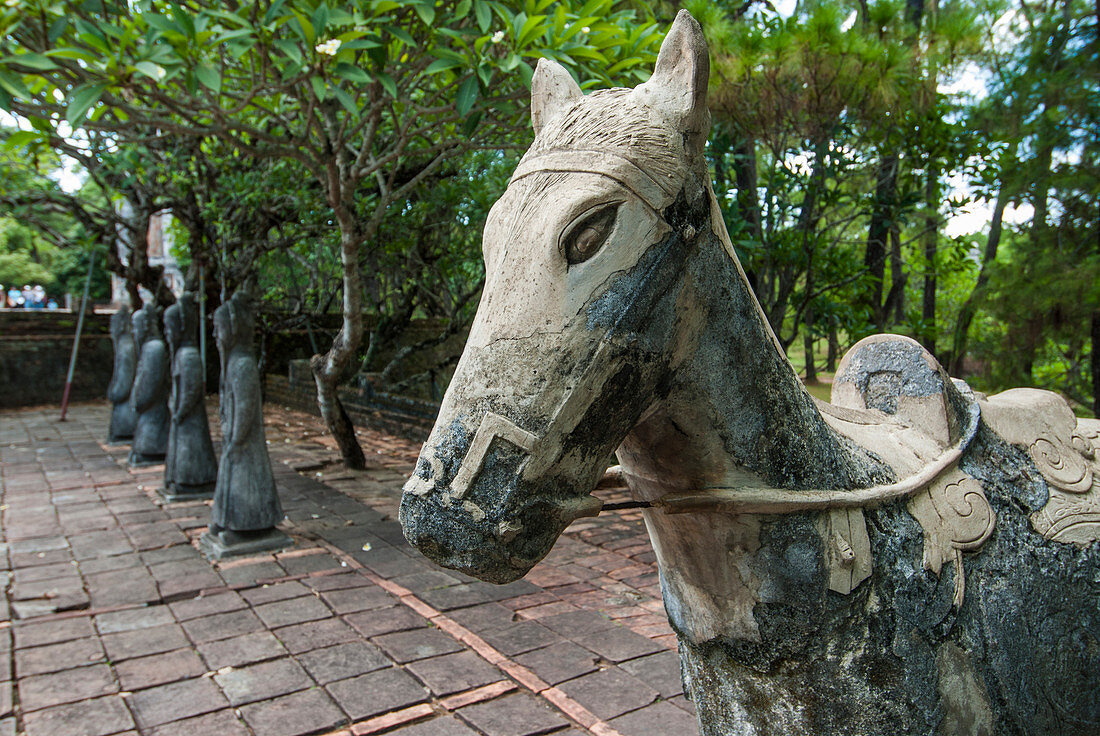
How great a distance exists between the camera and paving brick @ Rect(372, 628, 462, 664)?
3.55 m

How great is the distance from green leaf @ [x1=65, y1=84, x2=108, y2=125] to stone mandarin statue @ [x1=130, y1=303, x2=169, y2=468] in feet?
15.7

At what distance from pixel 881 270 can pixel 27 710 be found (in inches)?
292

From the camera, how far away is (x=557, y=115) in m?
1.24

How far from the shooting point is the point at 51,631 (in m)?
3.80

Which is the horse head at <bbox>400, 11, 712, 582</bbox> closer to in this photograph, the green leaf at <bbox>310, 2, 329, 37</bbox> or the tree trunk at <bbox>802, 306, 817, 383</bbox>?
the green leaf at <bbox>310, 2, 329, 37</bbox>

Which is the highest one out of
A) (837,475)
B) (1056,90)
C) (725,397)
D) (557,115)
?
(1056,90)

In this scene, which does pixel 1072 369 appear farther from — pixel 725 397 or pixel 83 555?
pixel 83 555

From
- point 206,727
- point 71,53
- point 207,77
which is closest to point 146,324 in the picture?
point 71,53

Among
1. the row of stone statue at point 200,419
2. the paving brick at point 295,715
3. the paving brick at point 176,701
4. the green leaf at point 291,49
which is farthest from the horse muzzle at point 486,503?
the row of stone statue at point 200,419

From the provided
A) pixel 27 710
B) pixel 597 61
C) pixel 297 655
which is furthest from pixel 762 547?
pixel 597 61

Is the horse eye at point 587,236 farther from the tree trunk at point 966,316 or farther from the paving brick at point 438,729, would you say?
the tree trunk at point 966,316

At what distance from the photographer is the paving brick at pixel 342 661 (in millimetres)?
3363

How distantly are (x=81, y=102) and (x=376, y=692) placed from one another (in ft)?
9.65

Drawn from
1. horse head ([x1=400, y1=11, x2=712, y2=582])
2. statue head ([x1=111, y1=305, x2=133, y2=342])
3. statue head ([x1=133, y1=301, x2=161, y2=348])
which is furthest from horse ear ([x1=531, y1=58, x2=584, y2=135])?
statue head ([x1=111, y1=305, x2=133, y2=342])
